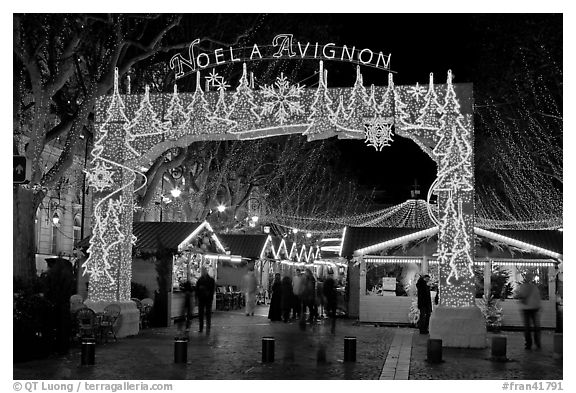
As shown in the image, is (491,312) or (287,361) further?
(491,312)

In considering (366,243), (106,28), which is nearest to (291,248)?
(366,243)

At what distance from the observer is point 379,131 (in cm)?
1584

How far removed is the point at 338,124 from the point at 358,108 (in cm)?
60

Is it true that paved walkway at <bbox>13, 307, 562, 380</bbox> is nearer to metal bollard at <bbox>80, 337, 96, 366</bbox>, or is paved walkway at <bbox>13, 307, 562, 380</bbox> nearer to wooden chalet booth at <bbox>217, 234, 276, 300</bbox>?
metal bollard at <bbox>80, 337, 96, 366</bbox>

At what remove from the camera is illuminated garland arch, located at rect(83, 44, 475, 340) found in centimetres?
1584

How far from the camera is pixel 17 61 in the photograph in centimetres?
1681

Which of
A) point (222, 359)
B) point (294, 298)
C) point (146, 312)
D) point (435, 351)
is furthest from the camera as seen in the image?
point (294, 298)

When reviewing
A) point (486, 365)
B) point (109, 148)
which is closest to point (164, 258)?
point (109, 148)

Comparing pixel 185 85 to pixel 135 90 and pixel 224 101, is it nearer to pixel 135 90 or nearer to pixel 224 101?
pixel 135 90

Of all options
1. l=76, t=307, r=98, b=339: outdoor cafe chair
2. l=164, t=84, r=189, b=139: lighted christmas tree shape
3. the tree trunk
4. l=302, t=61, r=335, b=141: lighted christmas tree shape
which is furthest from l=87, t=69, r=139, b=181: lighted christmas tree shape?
l=302, t=61, r=335, b=141: lighted christmas tree shape

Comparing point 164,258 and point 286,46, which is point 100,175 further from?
point 286,46

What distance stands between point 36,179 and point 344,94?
296 inches

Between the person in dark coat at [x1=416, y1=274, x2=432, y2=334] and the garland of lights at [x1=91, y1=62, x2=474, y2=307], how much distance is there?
4186 mm

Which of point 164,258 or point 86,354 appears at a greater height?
point 164,258
